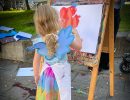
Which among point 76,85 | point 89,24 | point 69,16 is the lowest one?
point 76,85

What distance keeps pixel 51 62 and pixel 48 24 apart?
1.30 ft

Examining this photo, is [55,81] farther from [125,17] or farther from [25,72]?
[125,17]

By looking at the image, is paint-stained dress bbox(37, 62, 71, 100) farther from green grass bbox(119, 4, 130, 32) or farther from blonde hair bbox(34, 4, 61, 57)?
green grass bbox(119, 4, 130, 32)

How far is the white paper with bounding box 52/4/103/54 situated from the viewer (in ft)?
5.79

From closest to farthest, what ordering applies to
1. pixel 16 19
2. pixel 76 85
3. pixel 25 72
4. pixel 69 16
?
pixel 69 16 < pixel 76 85 < pixel 25 72 < pixel 16 19

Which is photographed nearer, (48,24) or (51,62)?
(48,24)

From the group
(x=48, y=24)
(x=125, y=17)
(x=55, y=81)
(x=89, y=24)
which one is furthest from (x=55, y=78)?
(x=125, y=17)

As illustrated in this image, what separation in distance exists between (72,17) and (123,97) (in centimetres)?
149

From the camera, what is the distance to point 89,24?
72.6 inches

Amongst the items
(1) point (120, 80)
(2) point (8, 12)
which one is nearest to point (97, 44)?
(1) point (120, 80)

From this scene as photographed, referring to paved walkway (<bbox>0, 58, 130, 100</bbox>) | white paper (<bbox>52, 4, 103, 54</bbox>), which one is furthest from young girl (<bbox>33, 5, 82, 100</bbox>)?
paved walkway (<bbox>0, 58, 130, 100</bbox>)

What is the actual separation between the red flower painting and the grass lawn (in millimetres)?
2955

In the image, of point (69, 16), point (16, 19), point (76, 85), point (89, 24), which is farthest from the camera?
point (16, 19)

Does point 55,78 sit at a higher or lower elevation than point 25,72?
higher
